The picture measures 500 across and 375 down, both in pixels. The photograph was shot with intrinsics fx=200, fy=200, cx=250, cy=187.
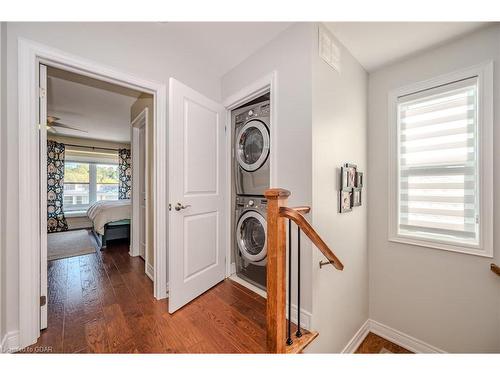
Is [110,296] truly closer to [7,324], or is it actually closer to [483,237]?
[7,324]

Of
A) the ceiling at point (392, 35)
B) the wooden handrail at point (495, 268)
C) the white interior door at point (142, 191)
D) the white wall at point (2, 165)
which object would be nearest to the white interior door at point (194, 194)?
the white wall at point (2, 165)

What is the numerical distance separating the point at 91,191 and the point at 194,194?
5.54 meters

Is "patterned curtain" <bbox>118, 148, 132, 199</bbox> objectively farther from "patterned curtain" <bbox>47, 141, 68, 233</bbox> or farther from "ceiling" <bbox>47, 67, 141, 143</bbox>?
"patterned curtain" <bbox>47, 141, 68, 233</bbox>

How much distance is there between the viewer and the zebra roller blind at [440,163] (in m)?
1.63

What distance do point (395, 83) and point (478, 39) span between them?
557 mm

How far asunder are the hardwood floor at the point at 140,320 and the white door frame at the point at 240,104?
61 cm

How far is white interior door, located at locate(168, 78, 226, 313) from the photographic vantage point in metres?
1.67

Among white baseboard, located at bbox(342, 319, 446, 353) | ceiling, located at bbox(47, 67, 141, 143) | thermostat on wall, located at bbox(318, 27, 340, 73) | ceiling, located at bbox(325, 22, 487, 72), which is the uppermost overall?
ceiling, located at bbox(47, 67, 141, 143)

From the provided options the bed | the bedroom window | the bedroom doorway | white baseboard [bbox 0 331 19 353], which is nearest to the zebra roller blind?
the bedroom doorway

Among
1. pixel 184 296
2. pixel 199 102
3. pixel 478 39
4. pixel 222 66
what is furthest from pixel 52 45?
pixel 478 39

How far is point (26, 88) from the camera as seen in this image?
129 cm

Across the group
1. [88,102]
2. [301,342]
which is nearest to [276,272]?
[301,342]

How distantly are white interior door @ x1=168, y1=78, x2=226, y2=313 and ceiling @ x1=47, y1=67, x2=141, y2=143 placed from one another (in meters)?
1.32

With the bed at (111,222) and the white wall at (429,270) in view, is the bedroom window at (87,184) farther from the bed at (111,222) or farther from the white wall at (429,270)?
the white wall at (429,270)
